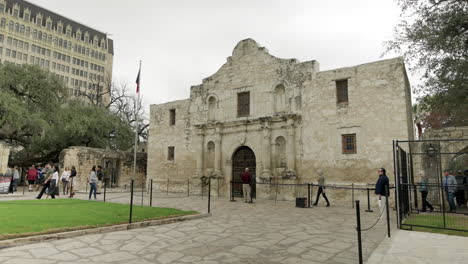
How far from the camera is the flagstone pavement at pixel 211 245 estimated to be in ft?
15.9

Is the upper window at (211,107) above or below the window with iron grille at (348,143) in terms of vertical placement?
A: above

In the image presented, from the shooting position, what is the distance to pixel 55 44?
214 ft

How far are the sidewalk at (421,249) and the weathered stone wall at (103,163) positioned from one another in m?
18.8

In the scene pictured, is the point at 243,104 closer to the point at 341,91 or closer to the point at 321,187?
the point at 341,91

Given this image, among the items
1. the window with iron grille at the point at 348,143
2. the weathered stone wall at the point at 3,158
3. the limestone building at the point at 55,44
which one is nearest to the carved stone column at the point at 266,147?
the window with iron grille at the point at 348,143

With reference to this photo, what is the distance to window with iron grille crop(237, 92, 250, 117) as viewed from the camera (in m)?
17.7

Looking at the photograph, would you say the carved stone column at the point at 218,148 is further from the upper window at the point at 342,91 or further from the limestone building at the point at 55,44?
the limestone building at the point at 55,44

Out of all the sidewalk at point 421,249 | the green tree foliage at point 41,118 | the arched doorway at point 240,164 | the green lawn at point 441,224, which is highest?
the green tree foliage at point 41,118

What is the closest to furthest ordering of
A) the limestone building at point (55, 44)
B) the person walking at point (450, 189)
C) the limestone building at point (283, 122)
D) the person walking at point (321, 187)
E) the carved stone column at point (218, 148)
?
the person walking at point (450, 189) < the person walking at point (321, 187) < the limestone building at point (283, 122) < the carved stone column at point (218, 148) < the limestone building at point (55, 44)

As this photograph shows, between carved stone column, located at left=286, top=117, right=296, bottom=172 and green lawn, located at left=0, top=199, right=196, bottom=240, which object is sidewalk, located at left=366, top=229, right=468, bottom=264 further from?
carved stone column, located at left=286, top=117, right=296, bottom=172

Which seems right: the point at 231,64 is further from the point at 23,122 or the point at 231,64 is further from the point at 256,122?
the point at 23,122

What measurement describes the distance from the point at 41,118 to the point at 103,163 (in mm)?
4898

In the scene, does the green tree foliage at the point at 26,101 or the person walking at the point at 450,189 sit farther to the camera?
the green tree foliage at the point at 26,101

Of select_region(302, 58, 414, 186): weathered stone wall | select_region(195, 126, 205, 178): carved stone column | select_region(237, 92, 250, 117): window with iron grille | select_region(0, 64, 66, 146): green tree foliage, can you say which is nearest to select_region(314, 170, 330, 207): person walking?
select_region(302, 58, 414, 186): weathered stone wall
